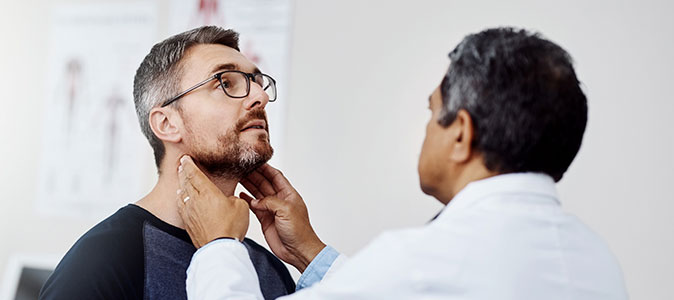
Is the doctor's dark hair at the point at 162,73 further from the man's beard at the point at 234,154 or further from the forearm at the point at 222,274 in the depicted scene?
the forearm at the point at 222,274

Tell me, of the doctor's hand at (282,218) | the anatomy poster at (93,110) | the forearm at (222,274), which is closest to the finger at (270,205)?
the doctor's hand at (282,218)

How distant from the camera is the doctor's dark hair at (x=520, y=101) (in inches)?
39.4

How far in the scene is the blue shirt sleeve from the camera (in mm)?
1545

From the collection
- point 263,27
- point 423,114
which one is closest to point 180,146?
point 423,114

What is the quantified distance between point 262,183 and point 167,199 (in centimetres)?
27

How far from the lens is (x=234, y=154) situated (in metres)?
1.48

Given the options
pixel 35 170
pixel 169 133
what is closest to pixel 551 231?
pixel 169 133

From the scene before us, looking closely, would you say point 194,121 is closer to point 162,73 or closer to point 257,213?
point 162,73

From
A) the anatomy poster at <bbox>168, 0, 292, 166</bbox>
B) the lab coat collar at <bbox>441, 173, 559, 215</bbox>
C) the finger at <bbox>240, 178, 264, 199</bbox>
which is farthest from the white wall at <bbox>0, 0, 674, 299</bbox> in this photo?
the lab coat collar at <bbox>441, 173, 559, 215</bbox>

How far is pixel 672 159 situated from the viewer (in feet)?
6.84

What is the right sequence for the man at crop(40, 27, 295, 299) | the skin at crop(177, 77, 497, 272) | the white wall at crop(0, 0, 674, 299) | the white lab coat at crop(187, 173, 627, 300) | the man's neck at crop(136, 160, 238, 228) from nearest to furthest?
the white lab coat at crop(187, 173, 627, 300), the skin at crop(177, 77, 497, 272), the man at crop(40, 27, 295, 299), the man's neck at crop(136, 160, 238, 228), the white wall at crop(0, 0, 674, 299)

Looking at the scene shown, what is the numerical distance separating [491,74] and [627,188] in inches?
52.3

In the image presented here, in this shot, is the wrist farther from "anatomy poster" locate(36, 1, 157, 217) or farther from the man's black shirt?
"anatomy poster" locate(36, 1, 157, 217)

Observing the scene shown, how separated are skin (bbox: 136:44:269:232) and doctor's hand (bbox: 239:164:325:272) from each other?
118 millimetres
